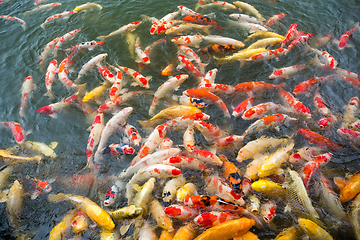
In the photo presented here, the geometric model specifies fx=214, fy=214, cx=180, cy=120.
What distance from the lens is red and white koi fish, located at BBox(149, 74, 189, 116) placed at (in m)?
4.86

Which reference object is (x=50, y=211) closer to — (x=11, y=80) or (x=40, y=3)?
(x=11, y=80)

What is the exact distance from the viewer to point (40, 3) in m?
8.38

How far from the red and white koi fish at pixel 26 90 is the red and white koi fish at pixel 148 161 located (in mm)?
3173

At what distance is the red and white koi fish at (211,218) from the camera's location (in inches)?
118

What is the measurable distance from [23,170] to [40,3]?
7419mm

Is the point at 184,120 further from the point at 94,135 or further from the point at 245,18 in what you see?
the point at 245,18

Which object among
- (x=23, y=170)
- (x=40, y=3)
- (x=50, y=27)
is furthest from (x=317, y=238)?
(x=40, y=3)

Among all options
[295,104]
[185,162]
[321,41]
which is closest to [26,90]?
[185,162]

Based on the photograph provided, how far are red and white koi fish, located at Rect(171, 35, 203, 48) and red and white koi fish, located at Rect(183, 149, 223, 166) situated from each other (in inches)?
135

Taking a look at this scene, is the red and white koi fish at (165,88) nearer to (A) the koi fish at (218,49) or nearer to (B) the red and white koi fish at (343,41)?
(A) the koi fish at (218,49)

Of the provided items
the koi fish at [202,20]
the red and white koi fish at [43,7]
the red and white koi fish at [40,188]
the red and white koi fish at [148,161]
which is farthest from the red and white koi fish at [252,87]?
the red and white koi fish at [43,7]

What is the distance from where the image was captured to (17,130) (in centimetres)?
463

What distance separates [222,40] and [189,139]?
336 cm

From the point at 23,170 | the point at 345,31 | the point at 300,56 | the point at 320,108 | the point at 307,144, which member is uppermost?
Result: the point at 345,31
